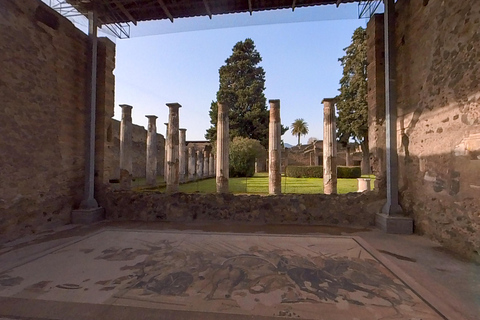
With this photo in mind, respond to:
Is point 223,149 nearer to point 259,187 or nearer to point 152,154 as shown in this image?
point 259,187

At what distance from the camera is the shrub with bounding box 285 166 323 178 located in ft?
81.9

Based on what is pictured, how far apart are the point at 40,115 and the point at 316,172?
23.8 meters

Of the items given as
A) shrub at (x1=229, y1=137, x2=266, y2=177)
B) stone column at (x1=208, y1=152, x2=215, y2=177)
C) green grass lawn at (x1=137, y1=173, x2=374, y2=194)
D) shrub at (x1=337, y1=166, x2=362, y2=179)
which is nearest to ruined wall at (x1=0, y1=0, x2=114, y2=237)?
green grass lawn at (x1=137, y1=173, x2=374, y2=194)

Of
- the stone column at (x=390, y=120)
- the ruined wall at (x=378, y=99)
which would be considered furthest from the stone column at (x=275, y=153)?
the stone column at (x=390, y=120)

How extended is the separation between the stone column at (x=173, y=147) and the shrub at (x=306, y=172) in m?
14.9

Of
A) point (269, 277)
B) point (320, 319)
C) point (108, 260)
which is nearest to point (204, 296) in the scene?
point (269, 277)

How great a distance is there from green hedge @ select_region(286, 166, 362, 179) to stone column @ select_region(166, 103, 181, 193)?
16.7 metres

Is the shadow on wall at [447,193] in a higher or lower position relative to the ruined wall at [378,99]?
lower

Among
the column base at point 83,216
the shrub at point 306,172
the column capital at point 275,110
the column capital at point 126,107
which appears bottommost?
the column base at point 83,216

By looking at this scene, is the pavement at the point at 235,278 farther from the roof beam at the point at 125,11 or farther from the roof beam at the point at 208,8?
the roof beam at the point at 208,8

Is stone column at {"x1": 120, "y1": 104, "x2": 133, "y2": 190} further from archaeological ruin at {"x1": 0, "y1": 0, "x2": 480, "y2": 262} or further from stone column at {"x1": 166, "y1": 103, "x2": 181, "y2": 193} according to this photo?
archaeological ruin at {"x1": 0, "y1": 0, "x2": 480, "y2": 262}

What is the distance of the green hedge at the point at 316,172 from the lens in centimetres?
2403

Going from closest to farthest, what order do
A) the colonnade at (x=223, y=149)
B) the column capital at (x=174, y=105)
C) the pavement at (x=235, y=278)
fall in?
the pavement at (x=235, y=278) < the colonnade at (x=223, y=149) < the column capital at (x=174, y=105)

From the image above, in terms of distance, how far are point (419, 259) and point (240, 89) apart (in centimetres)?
3090
